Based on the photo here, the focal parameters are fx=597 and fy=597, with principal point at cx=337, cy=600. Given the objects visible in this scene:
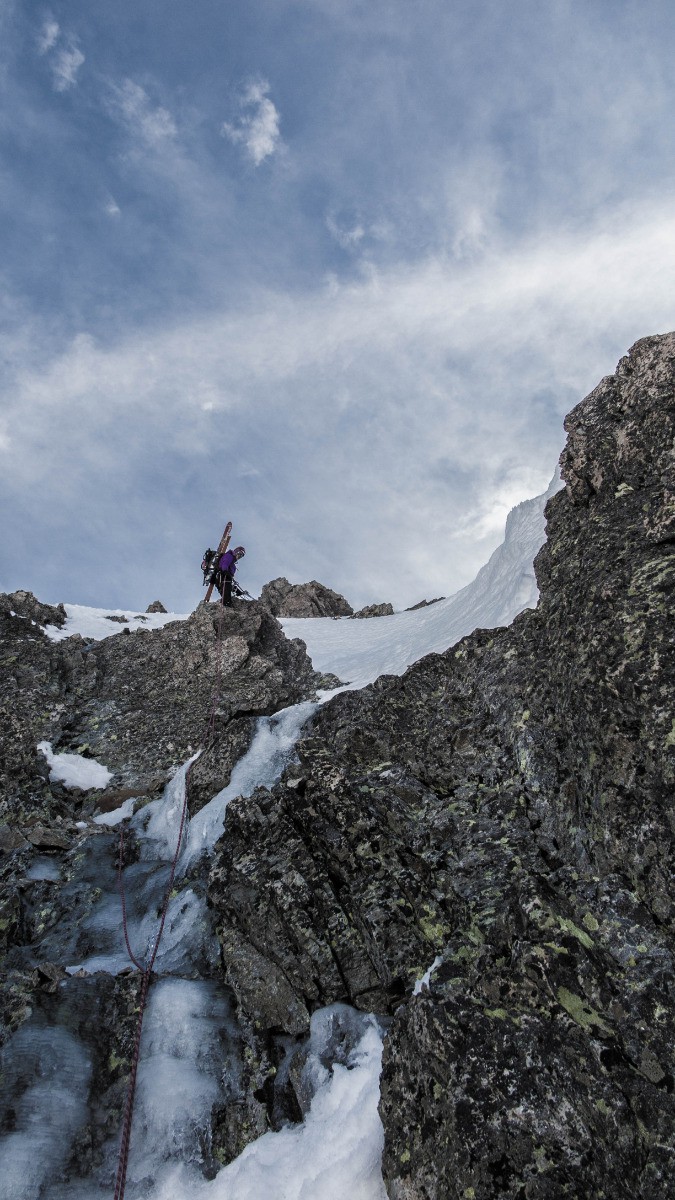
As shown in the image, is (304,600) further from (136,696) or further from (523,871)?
(523,871)

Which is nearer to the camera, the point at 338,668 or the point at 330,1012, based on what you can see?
the point at 330,1012

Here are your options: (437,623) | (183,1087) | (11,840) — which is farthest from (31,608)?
(183,1087)

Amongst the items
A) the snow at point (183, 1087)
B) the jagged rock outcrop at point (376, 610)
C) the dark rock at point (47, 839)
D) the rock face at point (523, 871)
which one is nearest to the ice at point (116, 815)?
the dark rock at point (47, 839)

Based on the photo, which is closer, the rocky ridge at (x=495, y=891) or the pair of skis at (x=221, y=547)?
the rocky ridge at (x=495, y=891)

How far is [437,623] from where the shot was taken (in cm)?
2895

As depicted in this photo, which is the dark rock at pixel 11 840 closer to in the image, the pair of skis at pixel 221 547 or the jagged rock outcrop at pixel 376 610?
the pair of skis at pixel 221 547

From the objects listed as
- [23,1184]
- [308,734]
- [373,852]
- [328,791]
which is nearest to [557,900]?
[373,852]

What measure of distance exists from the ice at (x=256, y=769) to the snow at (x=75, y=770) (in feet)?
16.4

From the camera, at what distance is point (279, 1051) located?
7668 mm

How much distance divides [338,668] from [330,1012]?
1714 centimetres

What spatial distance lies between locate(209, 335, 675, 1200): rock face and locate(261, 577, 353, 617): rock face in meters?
37.8

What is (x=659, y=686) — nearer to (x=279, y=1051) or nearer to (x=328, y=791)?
(x=328, y=791)

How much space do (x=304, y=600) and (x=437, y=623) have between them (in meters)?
23.8

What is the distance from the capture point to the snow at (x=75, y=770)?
1661 centimetres
